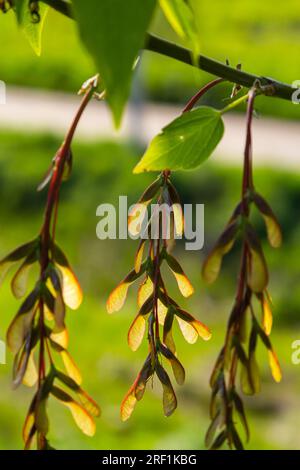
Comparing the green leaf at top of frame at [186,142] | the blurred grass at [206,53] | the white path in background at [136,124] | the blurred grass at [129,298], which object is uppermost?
the blurred grass at [206,53]

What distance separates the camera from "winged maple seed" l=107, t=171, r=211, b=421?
36 centimetres

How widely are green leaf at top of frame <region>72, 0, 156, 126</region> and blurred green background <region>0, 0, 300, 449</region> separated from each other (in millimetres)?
1841

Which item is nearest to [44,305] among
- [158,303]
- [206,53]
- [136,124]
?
[158,303]

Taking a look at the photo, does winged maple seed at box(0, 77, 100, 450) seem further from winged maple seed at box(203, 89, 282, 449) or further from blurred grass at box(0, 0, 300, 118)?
blurred grass at box(0, 0, 300, 118)

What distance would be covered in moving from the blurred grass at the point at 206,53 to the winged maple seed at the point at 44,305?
185 inches

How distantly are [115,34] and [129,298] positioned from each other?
3413 mm

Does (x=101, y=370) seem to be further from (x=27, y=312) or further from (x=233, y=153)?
(x=27, y=312)

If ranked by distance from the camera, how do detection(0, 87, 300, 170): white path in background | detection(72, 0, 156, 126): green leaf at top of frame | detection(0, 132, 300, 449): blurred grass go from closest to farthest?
detection(72, 0, 156, 126): green leaf at top of frame
detection(0, 132, 300, 449): blurred grass
detection(0, 87, 300, 170): white path in background

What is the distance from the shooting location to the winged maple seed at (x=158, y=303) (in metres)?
0.36

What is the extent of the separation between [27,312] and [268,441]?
2.58m

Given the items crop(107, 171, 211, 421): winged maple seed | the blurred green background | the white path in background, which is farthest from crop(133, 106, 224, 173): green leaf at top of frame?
the white path in background

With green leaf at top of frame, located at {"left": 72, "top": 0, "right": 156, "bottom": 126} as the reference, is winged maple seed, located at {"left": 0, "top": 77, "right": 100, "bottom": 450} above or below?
below

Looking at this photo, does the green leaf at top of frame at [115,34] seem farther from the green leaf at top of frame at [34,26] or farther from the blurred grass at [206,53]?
the blurred grass at [206,53]

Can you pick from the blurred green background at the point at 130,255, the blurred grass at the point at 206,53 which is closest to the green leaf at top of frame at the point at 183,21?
the blurred green background at the point at 130,255
